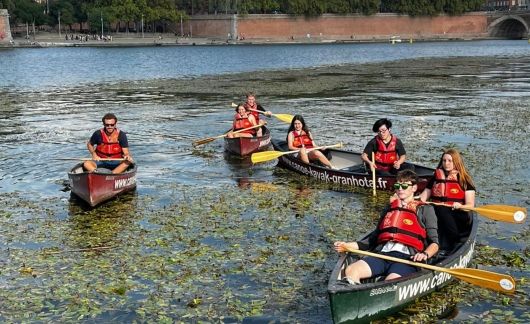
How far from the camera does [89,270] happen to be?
38.4 ft

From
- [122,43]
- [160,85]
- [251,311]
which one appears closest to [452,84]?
[160,85]

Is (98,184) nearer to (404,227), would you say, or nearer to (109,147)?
(109,147)

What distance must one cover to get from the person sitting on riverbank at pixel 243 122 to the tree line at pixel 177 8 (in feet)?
389

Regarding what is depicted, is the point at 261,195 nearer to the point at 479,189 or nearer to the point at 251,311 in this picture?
the point at 479,189

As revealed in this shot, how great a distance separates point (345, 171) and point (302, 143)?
226 centimetres

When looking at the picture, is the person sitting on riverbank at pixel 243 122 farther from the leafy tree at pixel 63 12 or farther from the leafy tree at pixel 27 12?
the leafy tree at pixel 63 12

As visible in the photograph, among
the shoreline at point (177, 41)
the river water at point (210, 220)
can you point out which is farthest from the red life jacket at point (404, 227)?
the shoreline at point (177, 41)

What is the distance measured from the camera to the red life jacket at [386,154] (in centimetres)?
1625

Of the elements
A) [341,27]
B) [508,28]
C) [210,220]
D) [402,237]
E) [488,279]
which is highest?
[341,27]

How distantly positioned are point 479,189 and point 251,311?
8.74 metres

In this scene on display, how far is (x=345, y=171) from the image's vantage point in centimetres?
1708

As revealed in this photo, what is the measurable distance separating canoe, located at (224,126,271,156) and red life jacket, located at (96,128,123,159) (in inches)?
210

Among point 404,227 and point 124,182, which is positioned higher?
point 404,227

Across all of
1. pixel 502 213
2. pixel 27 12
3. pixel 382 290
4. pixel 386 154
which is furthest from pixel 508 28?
pixel 382 290
